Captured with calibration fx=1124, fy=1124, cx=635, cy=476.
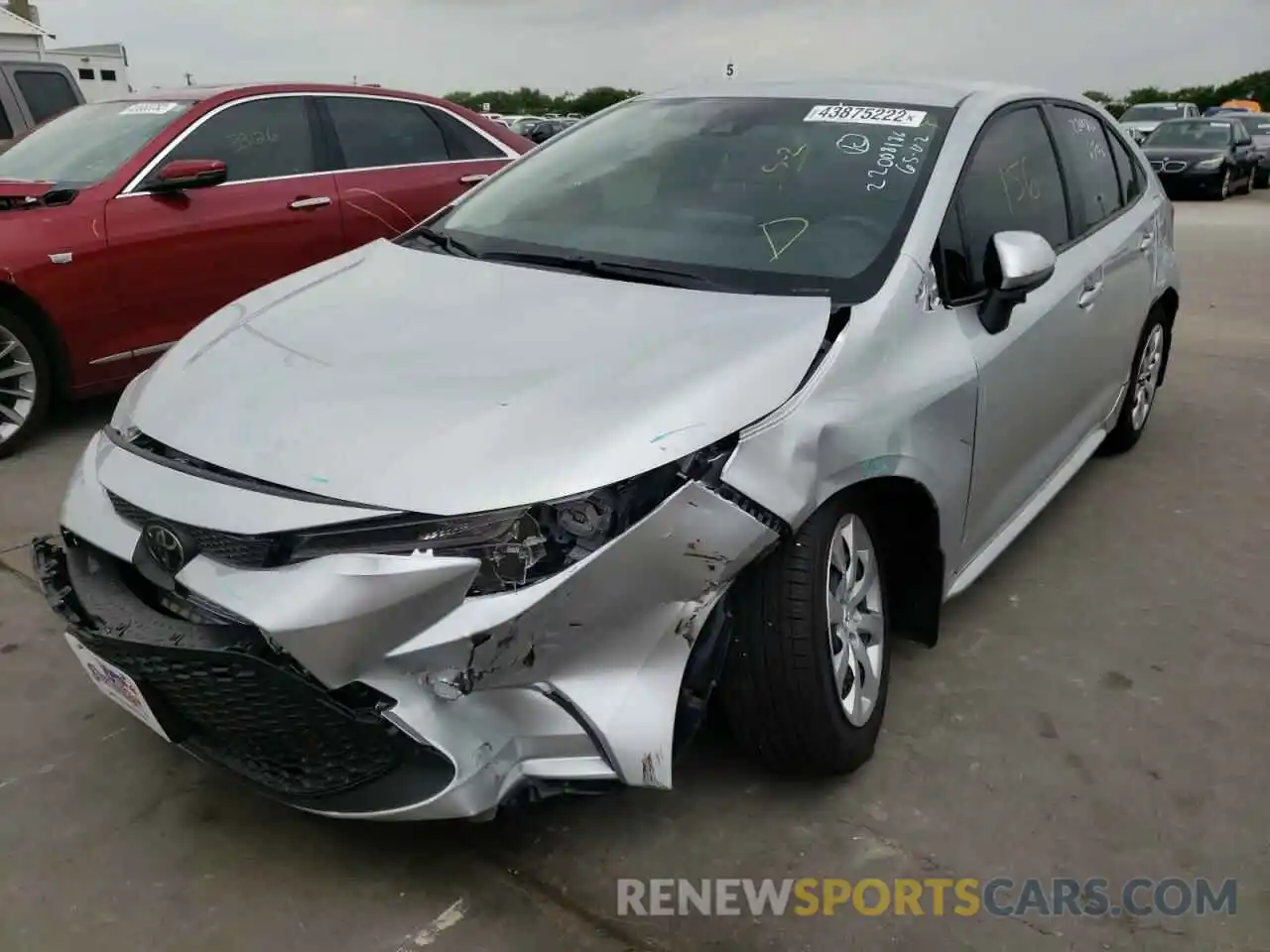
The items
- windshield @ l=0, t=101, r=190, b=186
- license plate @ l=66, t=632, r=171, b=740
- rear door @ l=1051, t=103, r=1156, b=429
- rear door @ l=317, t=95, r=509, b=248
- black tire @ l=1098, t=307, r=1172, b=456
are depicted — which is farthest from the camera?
rear door @ l=317, t=95, r=509, b=248

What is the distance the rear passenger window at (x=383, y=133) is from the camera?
19.4 ft

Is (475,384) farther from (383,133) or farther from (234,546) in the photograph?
(383,133)

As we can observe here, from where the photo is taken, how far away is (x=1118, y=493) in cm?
450

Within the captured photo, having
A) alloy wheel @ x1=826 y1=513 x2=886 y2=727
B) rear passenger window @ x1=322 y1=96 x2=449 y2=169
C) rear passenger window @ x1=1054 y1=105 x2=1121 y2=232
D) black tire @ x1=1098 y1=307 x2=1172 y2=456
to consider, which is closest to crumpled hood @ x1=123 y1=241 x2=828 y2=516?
alloy wheel @ x1=826 y1=513 x2=886 y2=727

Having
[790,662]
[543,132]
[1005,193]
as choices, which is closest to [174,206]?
[1005,193]

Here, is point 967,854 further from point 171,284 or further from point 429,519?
point 171,284

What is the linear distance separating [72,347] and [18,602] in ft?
5.86

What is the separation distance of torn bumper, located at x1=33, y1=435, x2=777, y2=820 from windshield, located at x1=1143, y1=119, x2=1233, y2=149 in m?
20.0

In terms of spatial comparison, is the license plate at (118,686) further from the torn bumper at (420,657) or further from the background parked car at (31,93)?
the background parked car at (31,93)

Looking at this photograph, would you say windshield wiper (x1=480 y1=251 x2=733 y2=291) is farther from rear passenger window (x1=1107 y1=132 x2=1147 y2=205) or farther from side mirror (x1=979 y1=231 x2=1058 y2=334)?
rear passenger window (x1=1107 y1=132 x2=1147 y2=205)

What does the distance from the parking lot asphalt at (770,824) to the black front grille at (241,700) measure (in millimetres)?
310

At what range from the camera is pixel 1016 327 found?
304cm

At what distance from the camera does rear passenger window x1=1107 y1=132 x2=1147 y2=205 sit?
14.3 ft

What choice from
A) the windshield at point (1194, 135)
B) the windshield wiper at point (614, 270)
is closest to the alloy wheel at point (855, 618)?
the windshield wiper at point (614, 270)
